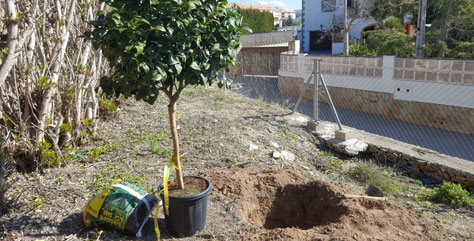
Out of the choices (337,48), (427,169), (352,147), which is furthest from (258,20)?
(427,169)

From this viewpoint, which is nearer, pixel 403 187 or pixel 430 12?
pixel 403 187

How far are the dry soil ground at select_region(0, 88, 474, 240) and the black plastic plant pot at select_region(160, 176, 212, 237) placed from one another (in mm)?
106

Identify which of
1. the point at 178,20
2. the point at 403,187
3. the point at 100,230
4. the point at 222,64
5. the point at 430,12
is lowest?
the point at 403,187

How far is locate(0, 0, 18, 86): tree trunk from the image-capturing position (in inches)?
144

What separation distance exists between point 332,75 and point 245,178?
9139 millimetres

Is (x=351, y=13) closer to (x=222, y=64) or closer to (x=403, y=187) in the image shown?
(x=403, y=187)

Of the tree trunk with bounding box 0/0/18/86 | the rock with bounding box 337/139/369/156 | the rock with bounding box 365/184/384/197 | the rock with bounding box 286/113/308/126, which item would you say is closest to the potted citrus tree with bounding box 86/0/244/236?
the tree trunk with bounding box 0/0/18/86

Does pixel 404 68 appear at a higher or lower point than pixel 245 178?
higher

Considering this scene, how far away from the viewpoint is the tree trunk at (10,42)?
366cm

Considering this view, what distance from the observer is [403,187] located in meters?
5.80

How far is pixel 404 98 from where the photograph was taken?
10555 millimetres

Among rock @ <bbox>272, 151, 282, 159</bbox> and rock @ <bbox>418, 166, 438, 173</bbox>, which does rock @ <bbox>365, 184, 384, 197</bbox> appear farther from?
rock @ <bbox>418, 166, 438, 173</bbox>

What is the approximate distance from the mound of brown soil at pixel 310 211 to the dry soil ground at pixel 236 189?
12 mm

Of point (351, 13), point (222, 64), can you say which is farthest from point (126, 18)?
point (351, 13)
